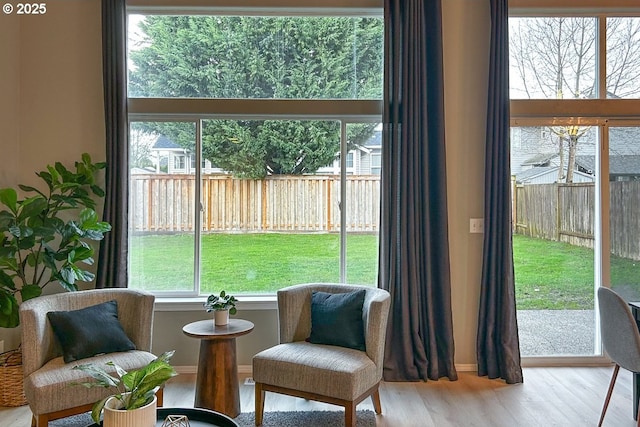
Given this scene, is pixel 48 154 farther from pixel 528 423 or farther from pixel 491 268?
pixel 528 423

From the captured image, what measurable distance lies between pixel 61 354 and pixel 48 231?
846 millimetres

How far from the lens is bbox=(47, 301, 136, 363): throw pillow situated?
2.69m

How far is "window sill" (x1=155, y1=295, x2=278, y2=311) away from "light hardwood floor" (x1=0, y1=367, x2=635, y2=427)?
543 millimetres

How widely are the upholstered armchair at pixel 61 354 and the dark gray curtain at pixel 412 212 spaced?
1788 millimetres

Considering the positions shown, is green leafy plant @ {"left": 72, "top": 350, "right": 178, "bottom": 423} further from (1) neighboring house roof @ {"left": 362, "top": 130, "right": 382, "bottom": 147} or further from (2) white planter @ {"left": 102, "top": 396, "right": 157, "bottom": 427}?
(1) neighboring house roof @ {"left": 362, "top": 130, "right": 382, "bottom": 147}

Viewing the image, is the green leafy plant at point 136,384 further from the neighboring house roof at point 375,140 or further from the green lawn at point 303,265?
the neighboring house roof at point 375,140

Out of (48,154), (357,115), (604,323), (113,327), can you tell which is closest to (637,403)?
(604,323)

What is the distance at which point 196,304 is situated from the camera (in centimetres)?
362

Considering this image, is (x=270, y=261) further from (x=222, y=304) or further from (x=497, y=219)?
(x=497, y=219)

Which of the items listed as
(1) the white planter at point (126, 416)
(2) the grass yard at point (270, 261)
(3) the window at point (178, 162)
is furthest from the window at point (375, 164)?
(1) the white planter at point (126, 416)

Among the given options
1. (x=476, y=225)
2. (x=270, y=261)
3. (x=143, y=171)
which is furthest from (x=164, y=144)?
(x=476, y=225)

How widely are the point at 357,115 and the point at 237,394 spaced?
2.29m

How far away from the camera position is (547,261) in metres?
3.86

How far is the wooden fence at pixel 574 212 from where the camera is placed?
3.83m
